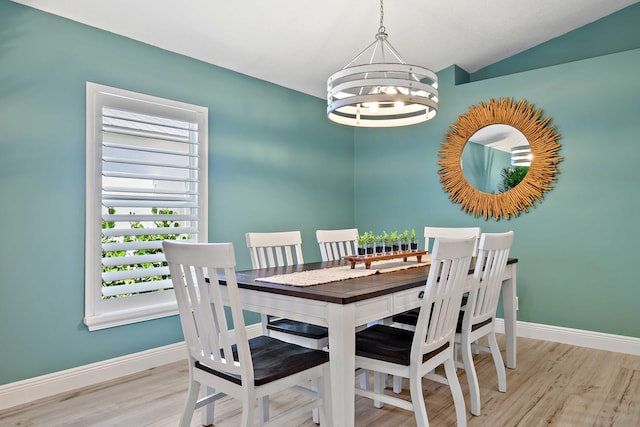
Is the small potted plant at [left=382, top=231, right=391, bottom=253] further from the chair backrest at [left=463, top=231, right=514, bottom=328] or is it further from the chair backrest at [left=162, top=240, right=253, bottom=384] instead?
the chair backrest at [left=162, top=240, right=253, bottom=384]

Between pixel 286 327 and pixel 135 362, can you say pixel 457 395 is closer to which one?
pixel 286 327

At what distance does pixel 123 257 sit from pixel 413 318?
1.99m

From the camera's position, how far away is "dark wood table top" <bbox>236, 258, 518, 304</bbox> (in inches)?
71.4

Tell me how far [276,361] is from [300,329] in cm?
61

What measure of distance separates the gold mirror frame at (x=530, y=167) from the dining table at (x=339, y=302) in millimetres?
1870

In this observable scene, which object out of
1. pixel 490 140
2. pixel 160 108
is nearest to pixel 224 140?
pixel 160 108

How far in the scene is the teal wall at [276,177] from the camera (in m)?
2.56

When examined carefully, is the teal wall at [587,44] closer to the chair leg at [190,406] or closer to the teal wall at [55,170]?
the teal wall at [55,170]

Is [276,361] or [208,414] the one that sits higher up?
[276,361]

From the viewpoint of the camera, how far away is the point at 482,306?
259cm

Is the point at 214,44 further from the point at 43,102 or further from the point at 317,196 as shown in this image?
the point at 317,196

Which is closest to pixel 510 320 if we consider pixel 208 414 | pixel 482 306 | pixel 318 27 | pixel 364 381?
pixel 482 306

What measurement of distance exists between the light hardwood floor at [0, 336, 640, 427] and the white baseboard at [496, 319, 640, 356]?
296mm

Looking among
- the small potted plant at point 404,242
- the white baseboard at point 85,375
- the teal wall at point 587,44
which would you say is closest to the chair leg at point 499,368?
the small potted plant at point 404,242
